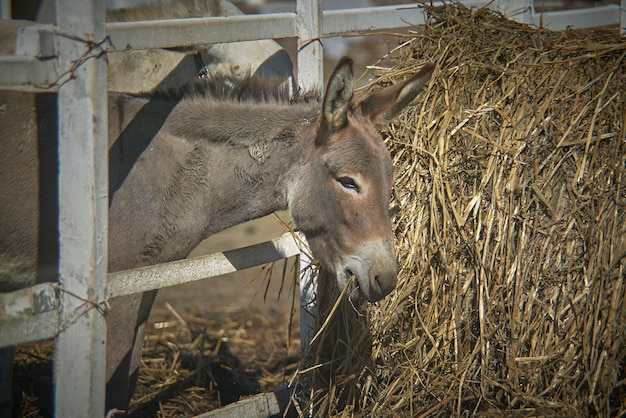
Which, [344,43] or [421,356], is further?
[344,43]

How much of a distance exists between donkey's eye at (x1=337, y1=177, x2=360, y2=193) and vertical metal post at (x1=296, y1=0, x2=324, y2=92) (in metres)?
0.57

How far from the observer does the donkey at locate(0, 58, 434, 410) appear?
2988 mm

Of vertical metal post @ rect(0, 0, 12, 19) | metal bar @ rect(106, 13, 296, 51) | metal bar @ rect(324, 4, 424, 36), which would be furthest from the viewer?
vertical metal post @ rect(0, 0, 12, 19)

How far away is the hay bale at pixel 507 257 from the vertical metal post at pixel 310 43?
0.52m

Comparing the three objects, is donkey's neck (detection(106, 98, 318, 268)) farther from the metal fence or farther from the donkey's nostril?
the metal fence

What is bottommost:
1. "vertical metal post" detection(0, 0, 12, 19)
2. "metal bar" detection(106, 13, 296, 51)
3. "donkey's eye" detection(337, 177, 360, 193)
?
"donkey's eye" detection(337, 177, 360, 193)

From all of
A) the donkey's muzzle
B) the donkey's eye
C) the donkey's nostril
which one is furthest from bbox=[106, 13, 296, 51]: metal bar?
the donkey's nostril

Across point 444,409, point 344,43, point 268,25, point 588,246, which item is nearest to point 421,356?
point 444,409

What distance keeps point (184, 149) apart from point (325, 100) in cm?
79

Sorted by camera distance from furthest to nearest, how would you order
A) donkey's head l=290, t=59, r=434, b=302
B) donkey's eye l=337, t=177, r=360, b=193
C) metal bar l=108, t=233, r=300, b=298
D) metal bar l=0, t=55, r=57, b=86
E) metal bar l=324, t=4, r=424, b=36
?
metal bar l=324, t=4, r=424, b=36
donkey's eye l=337, t=177, r=360, b=193
donkey's head l=290, t=59, r=434, b=302
metal bar l=108, t=233, r=300, b=298
metal bar l=0, t=55, r=57, b=86

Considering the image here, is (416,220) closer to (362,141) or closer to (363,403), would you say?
(362,141)

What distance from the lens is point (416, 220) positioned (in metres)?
3.15

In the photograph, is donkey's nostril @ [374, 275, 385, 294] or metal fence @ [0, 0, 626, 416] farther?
donkey's nostril @ [374, 275, 385, 294]

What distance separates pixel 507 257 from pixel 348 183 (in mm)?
845
